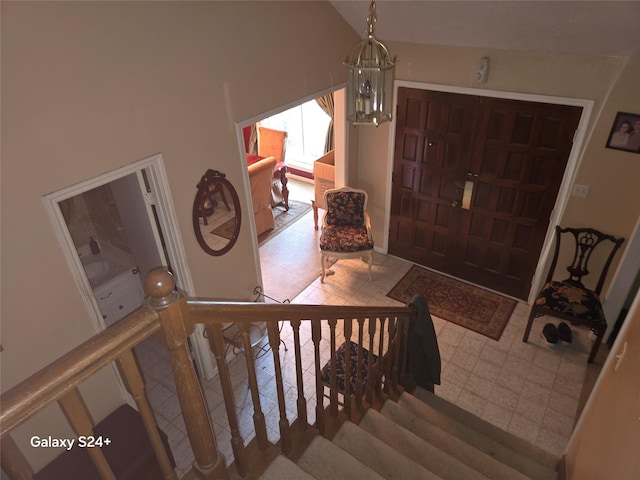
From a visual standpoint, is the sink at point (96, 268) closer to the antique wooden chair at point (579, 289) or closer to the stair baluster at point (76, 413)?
the stair baluster at point (76, 413)

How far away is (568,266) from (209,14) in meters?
3.68

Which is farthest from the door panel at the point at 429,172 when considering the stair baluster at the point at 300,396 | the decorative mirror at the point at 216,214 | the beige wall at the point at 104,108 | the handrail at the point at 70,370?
the handrail at the point at 70,370

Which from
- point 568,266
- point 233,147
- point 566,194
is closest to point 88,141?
point 233,147

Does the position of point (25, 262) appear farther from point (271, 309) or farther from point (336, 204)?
point (336, 204)

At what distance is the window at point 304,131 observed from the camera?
7012 mm

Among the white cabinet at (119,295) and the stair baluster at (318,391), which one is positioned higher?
the stair baluster at (318,391)

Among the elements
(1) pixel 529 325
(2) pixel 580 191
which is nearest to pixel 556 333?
(1) pixel 529 325

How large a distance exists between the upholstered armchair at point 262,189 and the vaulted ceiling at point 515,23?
2103 mm

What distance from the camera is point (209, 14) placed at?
9.12 ft

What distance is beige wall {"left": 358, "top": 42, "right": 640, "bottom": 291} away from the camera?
3.36m

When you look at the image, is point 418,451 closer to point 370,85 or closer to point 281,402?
point 281,402

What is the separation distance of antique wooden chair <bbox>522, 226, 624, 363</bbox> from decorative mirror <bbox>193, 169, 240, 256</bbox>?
8.94ft

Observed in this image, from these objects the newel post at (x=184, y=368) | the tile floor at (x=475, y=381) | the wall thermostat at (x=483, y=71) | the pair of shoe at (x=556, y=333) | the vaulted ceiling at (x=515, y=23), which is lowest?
the tile floor at (x=475, y=381)

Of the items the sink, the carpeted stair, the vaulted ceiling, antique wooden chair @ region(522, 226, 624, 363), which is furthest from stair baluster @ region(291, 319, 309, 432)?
antique wooden chair @ region(522, 226, 624, 363)
